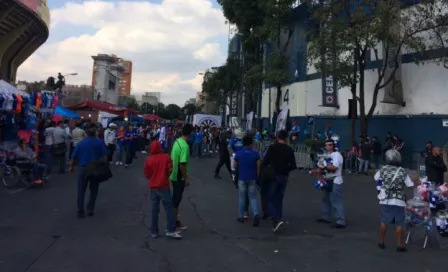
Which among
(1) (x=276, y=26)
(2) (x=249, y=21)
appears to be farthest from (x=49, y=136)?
(2) (x=249, y=21)

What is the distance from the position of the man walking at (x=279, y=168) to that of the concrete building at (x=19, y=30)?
28.1 m

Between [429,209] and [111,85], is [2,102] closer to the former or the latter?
[429,209]

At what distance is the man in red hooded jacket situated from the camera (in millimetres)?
7230

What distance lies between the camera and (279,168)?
814cm

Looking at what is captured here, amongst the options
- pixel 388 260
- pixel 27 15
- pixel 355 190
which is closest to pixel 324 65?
pixel 355 190

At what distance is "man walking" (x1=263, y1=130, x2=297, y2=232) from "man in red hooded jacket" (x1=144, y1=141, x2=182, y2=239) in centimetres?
185

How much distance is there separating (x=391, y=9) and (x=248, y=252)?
525 inches

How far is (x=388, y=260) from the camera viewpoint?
646 centimetres

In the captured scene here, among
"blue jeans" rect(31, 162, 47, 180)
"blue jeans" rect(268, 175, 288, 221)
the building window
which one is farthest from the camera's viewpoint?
the building window

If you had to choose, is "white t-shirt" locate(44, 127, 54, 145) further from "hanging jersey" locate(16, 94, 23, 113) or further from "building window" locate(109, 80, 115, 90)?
"building window" locate(109, 80, 115, 90)

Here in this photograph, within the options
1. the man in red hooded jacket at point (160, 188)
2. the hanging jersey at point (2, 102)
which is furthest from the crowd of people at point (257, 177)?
the hanging jersey at point (2, 102)

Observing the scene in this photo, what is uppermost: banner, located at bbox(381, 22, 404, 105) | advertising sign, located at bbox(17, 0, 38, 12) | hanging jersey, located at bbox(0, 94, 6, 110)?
advertising sign, located at bbox(17, 0, 38, 12)

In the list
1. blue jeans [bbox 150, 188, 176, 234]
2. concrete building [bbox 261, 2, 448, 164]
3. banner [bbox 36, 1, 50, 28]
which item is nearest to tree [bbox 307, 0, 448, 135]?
concrete building [bbox 261, 2, 448, 164]

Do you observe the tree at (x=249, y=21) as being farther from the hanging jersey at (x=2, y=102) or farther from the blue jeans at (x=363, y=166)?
the hanging jersey at (x=2, y=102)
